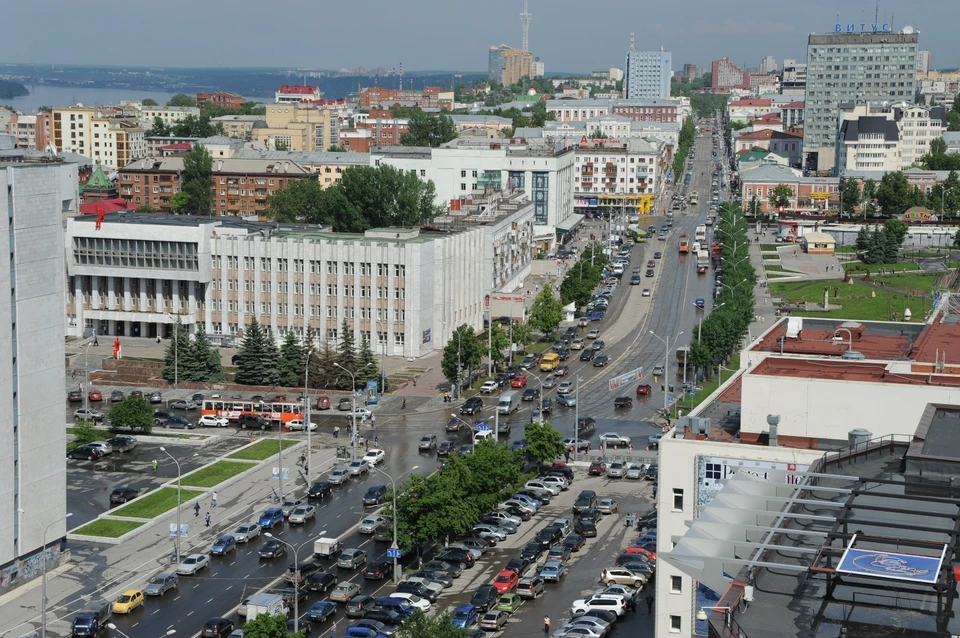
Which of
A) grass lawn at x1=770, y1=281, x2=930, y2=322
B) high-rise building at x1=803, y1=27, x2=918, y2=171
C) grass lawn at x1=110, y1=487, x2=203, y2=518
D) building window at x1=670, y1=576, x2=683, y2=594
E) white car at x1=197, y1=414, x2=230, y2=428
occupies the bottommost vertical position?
grass lawn at x1=110, y1=487, x2=203, y2=518

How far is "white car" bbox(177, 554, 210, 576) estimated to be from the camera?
43.7m

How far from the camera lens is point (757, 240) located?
13050 cm

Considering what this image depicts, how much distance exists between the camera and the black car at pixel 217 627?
38.2 meters

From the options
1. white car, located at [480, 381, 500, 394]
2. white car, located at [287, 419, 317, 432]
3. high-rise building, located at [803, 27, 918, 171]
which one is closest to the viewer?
white car, located at [287, 419, 317, 432]

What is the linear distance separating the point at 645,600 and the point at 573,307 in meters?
50.0

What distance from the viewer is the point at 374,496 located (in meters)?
51.6

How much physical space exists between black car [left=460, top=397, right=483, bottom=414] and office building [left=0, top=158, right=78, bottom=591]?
24.6 metres

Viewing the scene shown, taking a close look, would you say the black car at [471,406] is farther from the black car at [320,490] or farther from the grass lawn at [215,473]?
the black car at [320,490]

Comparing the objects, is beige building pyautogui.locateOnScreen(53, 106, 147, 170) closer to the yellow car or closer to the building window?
the yellow car

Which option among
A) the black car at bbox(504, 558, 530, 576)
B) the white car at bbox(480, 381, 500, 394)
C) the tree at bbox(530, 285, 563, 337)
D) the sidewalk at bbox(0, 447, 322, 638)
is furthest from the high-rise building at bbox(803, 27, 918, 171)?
the black car at bbox(504, 558, 530, 576)

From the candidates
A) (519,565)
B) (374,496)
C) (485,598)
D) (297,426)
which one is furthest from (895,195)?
(485,598)

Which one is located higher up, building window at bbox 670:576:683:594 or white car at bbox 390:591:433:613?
building window at bbox 670:576:683:594

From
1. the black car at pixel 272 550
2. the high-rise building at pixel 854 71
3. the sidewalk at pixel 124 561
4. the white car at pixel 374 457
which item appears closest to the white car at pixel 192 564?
the sidewalk at pixel 124 561

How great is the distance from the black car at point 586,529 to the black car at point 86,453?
22.3 metres
